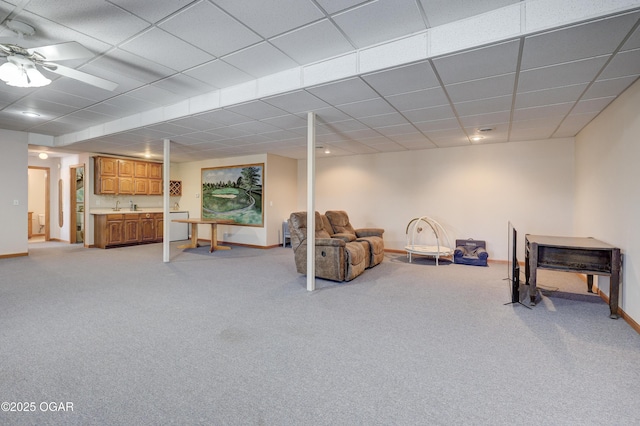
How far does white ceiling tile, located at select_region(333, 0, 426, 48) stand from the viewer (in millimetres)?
2385

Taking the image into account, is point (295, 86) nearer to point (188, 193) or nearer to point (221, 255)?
point (221, 255)

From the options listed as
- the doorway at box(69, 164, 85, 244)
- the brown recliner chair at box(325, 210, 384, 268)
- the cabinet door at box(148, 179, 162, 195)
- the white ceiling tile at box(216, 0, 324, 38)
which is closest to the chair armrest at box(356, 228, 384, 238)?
the brown recliner chair at box(325, 210, 384, 268)

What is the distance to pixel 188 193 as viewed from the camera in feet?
33.3

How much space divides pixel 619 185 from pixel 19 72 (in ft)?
20.8

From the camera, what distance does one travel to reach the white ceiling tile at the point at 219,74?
345 cm

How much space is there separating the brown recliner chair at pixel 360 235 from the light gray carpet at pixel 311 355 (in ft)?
3.94

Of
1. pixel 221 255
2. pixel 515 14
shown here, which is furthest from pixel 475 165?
pixel 221 255

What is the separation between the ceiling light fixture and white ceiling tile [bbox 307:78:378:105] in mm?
2631

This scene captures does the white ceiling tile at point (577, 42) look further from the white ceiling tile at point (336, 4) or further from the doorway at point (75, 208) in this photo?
the doorway at point (75, 208)

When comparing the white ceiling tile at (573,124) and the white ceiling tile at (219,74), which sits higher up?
the white ceiling tile at (219,74)

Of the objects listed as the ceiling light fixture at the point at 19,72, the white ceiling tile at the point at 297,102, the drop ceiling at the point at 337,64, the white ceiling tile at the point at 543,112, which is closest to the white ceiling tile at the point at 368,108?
the drop ceiling at the point at 337,64

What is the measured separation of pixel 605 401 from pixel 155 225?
32.1 ft

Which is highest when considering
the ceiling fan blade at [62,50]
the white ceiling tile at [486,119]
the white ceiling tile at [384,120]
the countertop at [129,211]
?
the white ceiling tile at [486,119]

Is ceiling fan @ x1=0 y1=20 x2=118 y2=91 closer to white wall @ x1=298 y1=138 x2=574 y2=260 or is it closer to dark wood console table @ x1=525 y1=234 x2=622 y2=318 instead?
dark wood console table @ x1=525 y1=234 x2=622 y2=318
